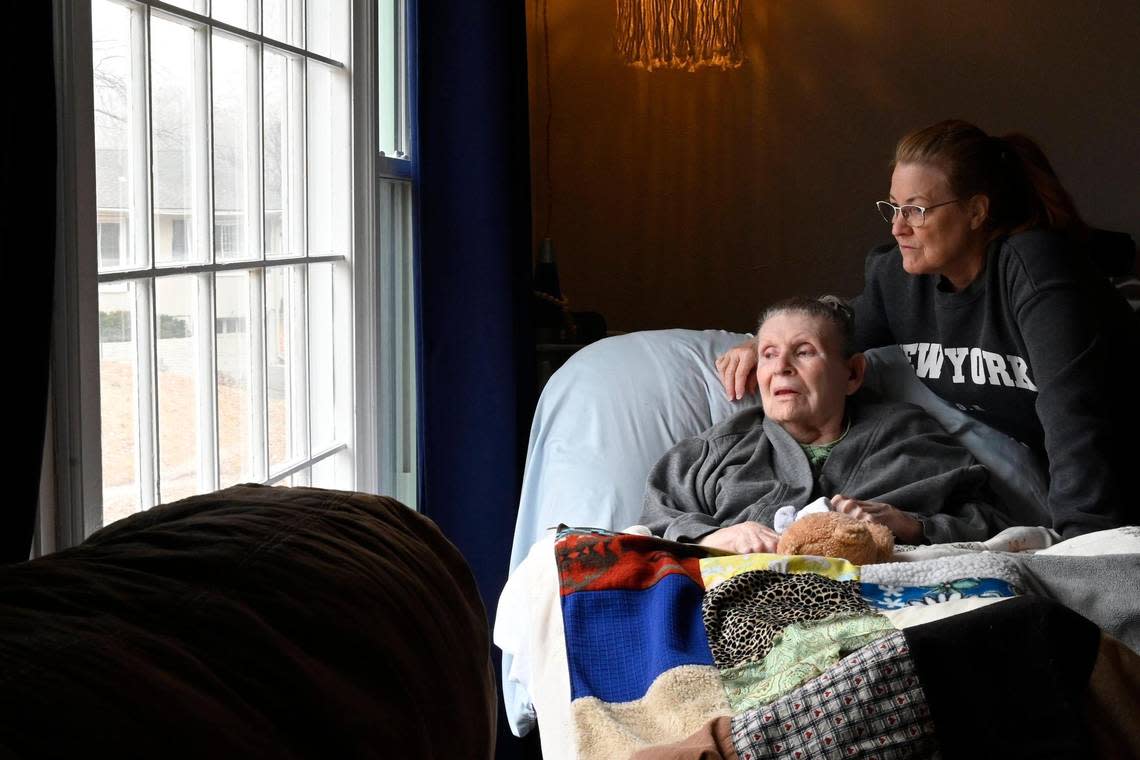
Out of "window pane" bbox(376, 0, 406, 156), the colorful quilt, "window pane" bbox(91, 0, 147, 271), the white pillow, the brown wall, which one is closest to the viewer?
the colorful quilt

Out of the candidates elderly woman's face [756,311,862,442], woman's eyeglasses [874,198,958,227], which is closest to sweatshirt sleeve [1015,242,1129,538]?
woman's eyeglasses [874,198,958,227]

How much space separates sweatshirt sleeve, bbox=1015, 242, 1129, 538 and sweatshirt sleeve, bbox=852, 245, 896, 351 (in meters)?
0.42

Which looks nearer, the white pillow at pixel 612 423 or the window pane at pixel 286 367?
the window pane at pixel 286 367

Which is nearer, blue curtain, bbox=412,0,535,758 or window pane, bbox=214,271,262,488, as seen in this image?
window pane, bbox=214,271,262,488

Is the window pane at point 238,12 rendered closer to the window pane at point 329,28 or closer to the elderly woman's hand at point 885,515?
the window pane at point 329,28

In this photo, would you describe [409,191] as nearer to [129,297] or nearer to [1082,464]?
[129,297]

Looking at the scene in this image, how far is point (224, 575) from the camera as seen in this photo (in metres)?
0.58

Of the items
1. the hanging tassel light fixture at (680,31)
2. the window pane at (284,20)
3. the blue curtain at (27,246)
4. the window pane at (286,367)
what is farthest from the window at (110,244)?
the hanging tassel light fixture at (680,31)

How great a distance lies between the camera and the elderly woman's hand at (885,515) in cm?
187

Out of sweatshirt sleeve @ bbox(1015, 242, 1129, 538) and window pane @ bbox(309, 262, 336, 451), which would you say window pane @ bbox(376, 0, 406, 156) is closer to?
window pane @ bbox(309, 262, 336, 451)

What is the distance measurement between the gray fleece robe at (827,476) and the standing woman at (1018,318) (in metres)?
0.13

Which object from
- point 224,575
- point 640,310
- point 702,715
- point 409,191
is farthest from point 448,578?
point 640,310

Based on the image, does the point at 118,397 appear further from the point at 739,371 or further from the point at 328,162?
the point at 739,371

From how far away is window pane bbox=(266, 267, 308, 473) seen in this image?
75.6 inches
